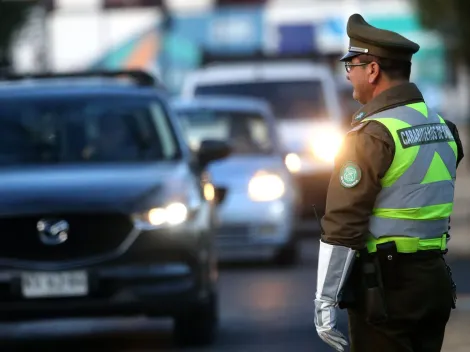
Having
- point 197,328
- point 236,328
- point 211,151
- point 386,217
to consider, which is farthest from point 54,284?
point 386,217

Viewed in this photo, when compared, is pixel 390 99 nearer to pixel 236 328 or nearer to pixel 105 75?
pixel 236 328

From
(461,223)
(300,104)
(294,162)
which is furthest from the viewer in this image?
(461,223)

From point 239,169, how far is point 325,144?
137 inches

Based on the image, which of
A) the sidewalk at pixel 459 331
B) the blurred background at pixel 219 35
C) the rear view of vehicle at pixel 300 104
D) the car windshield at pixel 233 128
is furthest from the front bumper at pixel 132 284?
the blurred background at pixel 219 35

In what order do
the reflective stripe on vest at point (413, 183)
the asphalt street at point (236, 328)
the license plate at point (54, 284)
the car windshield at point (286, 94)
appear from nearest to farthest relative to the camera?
the reflective stripe on vest at point (413, 183), the license plate at point (54, 284), the asphalt street at point (236, 328), the car windshield at point (286, 94)

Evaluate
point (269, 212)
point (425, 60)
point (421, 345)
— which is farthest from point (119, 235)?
point (425, 60)

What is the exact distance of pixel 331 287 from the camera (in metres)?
5.31

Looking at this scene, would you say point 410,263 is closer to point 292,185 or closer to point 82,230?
point 82,230

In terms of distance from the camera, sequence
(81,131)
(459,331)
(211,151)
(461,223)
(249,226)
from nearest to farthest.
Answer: (459,331), (81,131), (211,151), (249,226), (461,223)

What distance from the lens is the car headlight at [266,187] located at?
16344 mm

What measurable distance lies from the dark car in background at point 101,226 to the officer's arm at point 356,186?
4.36 meters

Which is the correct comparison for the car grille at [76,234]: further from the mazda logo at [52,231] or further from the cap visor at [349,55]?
the cap visor at [349,55]

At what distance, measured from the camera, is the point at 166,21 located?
44625 mm

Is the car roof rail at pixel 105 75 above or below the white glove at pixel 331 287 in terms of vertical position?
below
